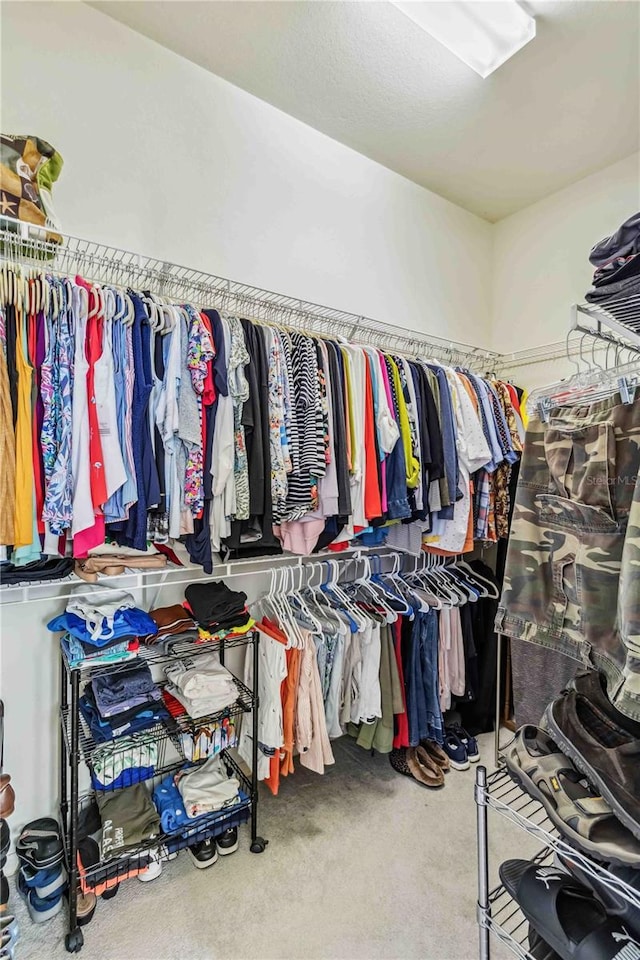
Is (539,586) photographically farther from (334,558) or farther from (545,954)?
(334,558)

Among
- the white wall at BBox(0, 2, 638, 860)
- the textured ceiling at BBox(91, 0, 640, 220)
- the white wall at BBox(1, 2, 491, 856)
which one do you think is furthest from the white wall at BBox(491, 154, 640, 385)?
the white wall at BBox(1, 2, 491, 856)

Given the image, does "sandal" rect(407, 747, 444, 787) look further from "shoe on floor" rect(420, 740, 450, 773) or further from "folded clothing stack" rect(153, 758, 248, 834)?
"folded clothing stack" rect(153, 758, 248, 834)

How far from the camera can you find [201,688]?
1.65 m

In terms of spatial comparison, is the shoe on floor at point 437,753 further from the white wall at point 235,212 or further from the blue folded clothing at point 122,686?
the white wall at point 235,212

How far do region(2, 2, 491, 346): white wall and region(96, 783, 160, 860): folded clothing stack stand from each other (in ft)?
6.83

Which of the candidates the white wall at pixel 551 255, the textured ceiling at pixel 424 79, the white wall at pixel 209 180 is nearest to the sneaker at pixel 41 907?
the white wall at pixel 209 180

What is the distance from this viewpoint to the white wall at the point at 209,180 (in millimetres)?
1696

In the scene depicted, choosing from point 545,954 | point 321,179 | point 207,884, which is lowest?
point 207,884

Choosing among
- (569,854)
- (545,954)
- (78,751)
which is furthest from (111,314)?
(545,954)

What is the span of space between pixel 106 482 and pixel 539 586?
1171 mm

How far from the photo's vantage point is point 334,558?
2.42m

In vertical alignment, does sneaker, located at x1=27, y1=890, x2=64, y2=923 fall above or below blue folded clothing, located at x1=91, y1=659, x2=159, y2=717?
below

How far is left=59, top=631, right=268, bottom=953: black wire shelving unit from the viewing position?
4.62ft

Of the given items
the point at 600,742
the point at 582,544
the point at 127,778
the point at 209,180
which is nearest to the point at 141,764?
the point at 127,778
